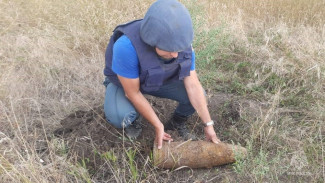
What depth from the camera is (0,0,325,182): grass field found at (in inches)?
75.4

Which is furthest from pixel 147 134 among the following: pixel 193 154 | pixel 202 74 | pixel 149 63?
pixel 202 74

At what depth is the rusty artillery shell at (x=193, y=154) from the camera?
1938 mm

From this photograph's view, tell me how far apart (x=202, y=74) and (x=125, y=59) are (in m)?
1.46

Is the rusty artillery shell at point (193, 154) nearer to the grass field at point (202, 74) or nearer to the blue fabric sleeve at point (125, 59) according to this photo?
the grass field at point (202, 74)

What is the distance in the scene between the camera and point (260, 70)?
3.07 meters

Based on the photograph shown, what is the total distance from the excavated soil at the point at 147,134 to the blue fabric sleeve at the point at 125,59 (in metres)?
0.46

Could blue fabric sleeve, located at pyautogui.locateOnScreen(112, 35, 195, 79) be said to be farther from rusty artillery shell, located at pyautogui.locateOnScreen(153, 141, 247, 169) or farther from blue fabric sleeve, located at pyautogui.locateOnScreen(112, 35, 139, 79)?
rusty artillery shell, located at pyautogui.locateOnScreen(153, 141, 247, 169)

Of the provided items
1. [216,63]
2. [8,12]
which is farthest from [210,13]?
[8,12]

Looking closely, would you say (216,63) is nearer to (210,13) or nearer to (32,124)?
(210,13)

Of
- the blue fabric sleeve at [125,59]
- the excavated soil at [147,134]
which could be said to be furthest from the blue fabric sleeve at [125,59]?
the excavated soil at [147,134]

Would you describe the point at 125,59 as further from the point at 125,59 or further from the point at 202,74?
the point at 202,74

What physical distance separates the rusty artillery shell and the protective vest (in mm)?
448

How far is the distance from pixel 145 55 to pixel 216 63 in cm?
176

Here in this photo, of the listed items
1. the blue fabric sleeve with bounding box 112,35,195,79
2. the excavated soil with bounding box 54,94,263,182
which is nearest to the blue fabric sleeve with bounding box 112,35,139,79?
the blue fabric sleeve with bounding box 112,35,195,79
